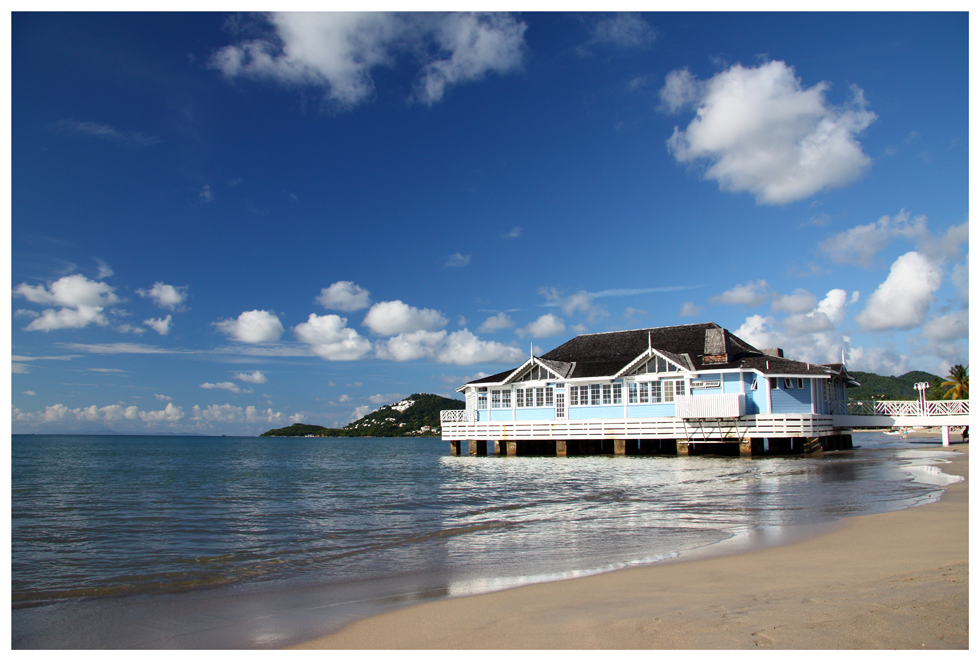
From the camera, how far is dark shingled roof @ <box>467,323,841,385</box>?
3086 centimetres

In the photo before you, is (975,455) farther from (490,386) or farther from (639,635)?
(490,386)

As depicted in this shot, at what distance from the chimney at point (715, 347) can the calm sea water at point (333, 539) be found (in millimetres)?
11564

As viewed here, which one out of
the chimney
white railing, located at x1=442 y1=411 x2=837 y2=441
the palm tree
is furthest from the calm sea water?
the palm tree

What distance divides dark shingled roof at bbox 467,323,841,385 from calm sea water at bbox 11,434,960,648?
1090 cm

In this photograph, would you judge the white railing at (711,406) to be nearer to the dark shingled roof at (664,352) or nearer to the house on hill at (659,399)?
the house on hill at (659,399)

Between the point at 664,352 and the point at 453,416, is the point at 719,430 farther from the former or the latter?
the point at 453,416

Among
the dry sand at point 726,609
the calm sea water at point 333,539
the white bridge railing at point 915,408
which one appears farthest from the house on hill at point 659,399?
the dry sand at point 726,609

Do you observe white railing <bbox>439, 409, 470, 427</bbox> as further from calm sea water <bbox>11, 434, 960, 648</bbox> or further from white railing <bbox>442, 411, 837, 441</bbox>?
calm sea water <bbox>11, 434, 960, 648</bbox>

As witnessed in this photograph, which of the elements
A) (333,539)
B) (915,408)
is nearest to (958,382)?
(915,408)

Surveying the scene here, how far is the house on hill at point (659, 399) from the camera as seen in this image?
99.1ft

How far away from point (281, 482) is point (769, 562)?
64.1ft

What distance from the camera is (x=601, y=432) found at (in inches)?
1312

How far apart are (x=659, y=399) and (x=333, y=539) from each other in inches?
979

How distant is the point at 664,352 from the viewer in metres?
31.7
